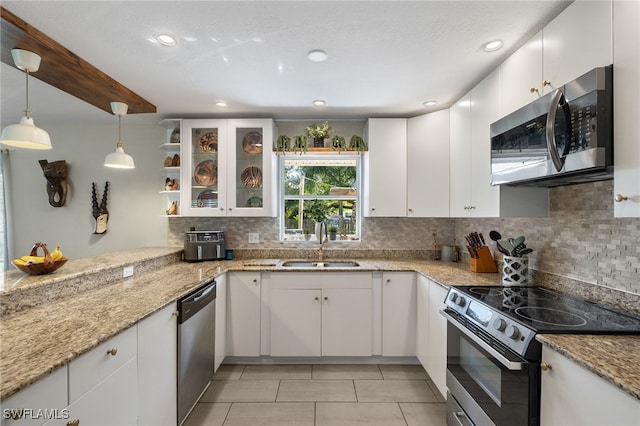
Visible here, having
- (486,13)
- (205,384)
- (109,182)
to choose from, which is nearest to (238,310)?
(205,384)

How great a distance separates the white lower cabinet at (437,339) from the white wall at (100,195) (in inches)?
112

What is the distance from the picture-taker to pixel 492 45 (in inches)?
70.7

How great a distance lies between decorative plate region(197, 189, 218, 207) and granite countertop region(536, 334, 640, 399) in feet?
9.09

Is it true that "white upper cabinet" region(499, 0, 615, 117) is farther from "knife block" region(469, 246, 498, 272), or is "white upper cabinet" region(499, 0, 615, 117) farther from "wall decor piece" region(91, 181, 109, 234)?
"wall decor piece" region(91, 181, 109, 234)

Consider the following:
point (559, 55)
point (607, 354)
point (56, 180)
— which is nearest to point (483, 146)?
point (559, 55)

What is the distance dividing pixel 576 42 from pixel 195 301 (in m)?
2.48

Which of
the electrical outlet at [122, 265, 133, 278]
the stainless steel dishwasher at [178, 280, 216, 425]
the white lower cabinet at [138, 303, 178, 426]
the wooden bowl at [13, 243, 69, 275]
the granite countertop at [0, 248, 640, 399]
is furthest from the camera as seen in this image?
the electrical outlet at [122, 265, 133, 278]

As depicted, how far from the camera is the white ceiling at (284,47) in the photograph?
1500 millimetres

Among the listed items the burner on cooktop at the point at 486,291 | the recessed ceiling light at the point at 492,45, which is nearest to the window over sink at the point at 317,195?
the burner on cooktop at the point at 486,291

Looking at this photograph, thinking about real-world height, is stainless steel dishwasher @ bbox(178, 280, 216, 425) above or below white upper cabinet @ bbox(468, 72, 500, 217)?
below

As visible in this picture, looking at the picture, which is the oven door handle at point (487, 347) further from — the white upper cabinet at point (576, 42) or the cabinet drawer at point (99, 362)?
the cabinet drawer at point (99, 362)

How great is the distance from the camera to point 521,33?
5.50 feet

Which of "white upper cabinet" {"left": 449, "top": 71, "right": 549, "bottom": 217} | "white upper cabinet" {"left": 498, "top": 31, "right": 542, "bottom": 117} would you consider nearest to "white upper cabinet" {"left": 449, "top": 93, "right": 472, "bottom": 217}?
"white upper cabinet" {"left": 449, "top": 71, "right": 549, "bottom": 217}

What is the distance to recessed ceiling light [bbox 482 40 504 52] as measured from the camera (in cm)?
177
